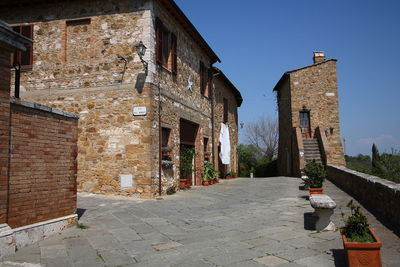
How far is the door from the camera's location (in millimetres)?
19047

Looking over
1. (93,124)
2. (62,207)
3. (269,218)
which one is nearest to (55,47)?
(93,124)

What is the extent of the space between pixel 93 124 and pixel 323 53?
1611 centimetres

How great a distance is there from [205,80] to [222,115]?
11.9ft

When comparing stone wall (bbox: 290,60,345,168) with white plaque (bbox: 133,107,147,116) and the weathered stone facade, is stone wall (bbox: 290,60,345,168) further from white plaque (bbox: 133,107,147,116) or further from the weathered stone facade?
white plaque (bbox: 133,107,147,116)

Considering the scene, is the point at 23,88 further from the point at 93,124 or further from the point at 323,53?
the point at 323,53

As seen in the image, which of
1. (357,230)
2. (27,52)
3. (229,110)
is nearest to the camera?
(357,230)

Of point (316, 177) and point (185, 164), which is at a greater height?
point (185, 164)

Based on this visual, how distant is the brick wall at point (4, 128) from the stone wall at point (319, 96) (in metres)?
16.8

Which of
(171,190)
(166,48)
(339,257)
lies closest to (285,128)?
Answer: (166,48)

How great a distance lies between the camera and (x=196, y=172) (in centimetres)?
1290

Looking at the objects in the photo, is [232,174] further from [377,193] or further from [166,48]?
[377,193]

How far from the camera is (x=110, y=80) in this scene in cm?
912

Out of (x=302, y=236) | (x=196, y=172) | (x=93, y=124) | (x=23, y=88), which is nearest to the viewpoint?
(x=302, y=236)

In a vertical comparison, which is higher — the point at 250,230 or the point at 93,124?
the point at 93,124
